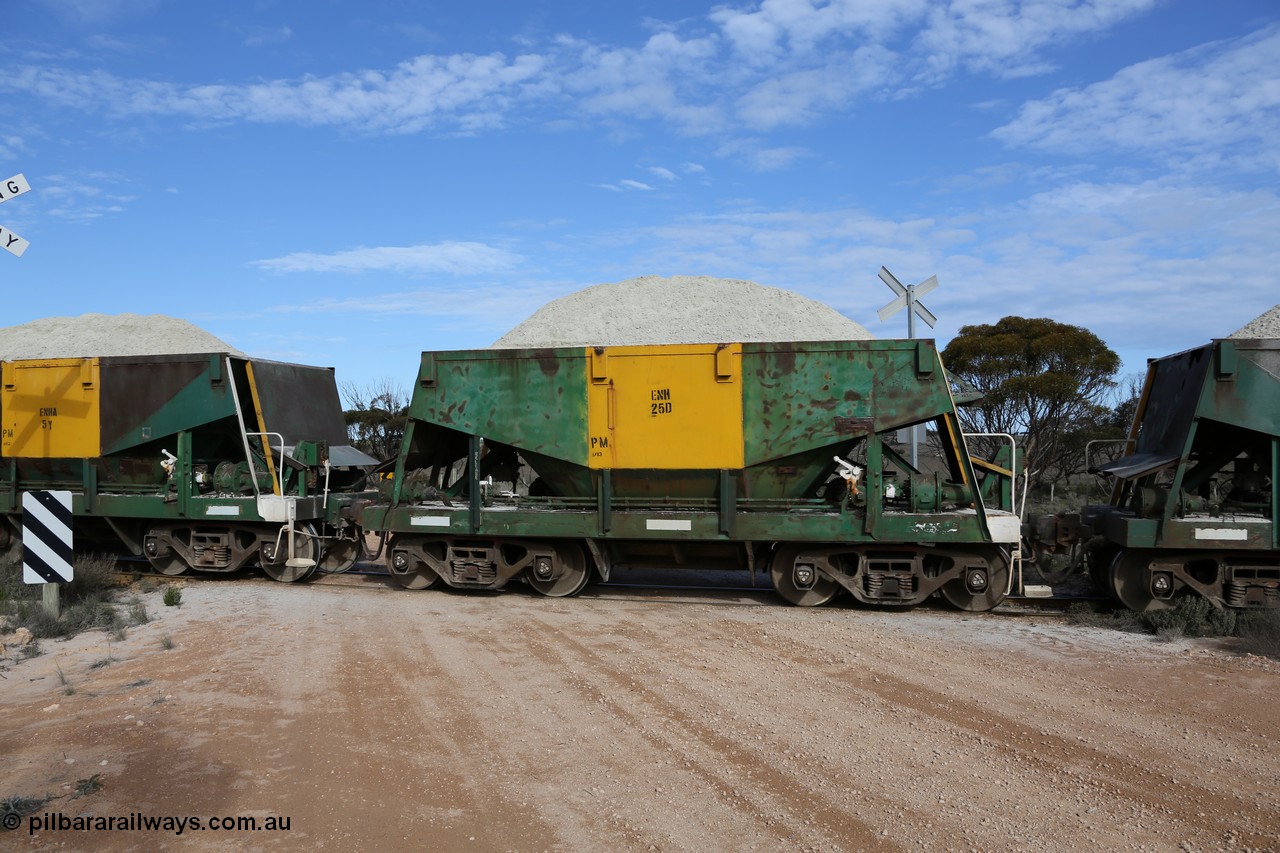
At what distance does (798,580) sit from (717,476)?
1502 millimetres

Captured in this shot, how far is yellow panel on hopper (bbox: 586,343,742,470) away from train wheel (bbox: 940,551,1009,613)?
9.47 ft

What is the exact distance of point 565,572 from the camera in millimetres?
10391

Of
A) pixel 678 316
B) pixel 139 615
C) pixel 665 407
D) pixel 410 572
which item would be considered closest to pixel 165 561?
pixel 139 615

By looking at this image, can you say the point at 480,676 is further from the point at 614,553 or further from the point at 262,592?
the point at 262,592

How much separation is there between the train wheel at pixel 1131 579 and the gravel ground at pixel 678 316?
3302 centimetres

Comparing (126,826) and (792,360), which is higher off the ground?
(792,360)

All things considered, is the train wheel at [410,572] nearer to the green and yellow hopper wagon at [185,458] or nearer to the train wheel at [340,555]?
the green and yellow hopper wagon at [185,458]

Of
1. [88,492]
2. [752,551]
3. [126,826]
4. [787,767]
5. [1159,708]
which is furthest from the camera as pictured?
[88,492]

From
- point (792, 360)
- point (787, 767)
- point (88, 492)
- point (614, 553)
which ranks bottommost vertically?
point (787, 767)

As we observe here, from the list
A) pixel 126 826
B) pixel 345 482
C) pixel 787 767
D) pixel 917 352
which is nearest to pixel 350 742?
pixel 126 826

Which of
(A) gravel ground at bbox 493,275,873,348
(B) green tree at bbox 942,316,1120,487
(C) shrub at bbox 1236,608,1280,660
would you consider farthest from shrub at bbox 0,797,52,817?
(A) gravel ground at bbox 493,275,873,348

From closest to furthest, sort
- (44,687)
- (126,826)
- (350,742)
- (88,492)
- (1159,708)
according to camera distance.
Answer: (126,826), (350,742), (1159,708), (44,687), (88,492)

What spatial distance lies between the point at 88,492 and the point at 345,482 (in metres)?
3.50

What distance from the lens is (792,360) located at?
9.63 m
